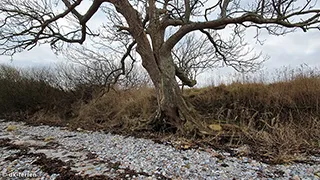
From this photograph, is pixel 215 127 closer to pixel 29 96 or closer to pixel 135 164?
pixel 135 164

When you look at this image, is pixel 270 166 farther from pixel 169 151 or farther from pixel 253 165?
pixel 169 151

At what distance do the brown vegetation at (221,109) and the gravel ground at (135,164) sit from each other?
0.57 metres

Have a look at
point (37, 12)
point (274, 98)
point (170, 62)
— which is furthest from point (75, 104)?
point (274, 98)

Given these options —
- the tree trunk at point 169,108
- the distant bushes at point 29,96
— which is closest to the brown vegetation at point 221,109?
the distant bushes at point 29,96

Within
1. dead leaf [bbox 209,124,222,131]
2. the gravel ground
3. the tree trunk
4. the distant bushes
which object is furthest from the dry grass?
the gravel ground

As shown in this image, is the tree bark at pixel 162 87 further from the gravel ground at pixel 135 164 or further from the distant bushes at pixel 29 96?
the distant bushes at pixel 29 96

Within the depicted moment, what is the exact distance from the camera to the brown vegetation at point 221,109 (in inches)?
185

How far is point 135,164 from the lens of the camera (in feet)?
10.9

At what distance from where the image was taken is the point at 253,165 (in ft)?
10.7

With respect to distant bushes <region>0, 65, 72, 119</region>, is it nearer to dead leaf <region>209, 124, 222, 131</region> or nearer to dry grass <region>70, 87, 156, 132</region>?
dry grass <region>70, 87, 156, 132</region>

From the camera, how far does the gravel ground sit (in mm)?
2920

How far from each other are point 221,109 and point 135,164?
444 cm

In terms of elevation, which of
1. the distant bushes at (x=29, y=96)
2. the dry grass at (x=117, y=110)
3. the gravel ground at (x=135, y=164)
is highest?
the distant bushes at (x=29, y=96)

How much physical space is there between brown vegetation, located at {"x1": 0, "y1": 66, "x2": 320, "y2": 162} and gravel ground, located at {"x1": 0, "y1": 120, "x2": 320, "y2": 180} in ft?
1.88
